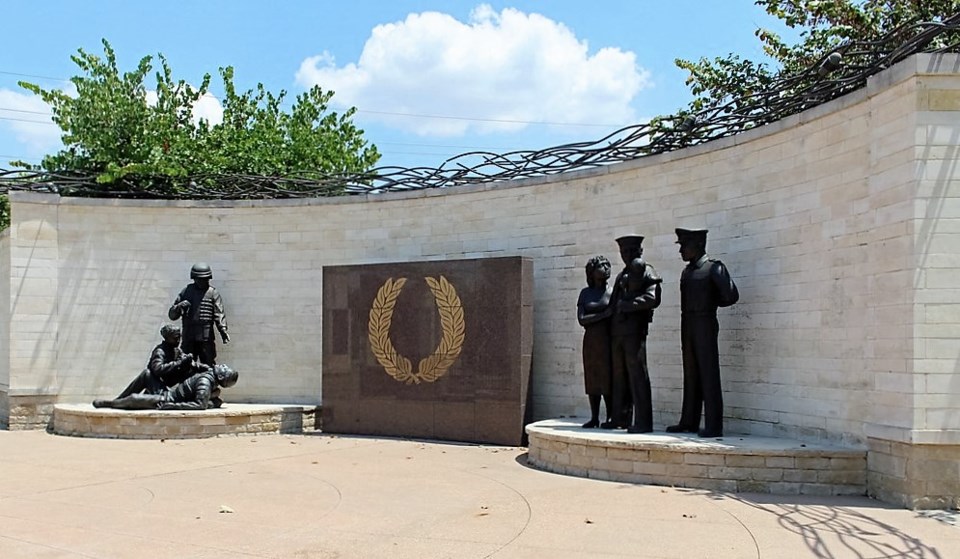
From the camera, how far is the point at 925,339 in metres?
6.57

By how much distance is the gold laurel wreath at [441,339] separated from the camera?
10867mm

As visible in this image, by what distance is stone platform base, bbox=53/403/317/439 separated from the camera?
11.1 m

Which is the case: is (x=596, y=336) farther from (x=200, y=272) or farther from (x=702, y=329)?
(x=200, y=272)

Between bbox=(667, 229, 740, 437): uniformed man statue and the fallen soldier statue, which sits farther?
the fallen soldier statue

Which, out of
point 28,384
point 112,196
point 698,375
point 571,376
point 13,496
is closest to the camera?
point 13,496

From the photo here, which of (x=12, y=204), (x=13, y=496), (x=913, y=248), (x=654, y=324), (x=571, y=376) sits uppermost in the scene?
(x=12, y=204)

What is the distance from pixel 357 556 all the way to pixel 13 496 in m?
3.76

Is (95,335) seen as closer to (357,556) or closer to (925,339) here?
(357,556)

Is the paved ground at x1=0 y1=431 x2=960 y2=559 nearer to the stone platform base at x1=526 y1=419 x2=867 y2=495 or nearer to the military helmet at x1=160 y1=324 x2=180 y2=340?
the stone platform base at x1=526 y1=419 x2=867 y2=495

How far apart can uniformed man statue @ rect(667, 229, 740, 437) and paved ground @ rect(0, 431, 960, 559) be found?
4.03 feet

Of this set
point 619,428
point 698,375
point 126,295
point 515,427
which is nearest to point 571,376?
point 515,427

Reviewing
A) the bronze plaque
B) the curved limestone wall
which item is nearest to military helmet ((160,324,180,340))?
the curved limestone wall

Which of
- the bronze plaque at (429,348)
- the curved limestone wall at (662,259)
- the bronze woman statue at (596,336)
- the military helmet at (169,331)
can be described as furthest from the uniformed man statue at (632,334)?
the military helmet at (169,331)

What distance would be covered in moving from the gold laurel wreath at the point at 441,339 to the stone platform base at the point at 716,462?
274 cm
